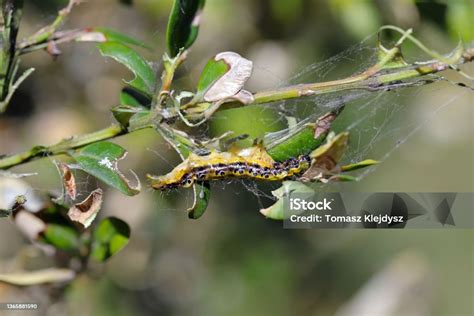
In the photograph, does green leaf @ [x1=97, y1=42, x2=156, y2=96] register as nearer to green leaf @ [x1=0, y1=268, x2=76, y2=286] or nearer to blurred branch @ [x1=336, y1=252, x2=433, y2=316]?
green leaf @ [x1=0, y1=268, x2=76, y2=286]

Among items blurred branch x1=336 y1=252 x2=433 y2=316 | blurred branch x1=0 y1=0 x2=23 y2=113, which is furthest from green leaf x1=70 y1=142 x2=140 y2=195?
blurred branch x1=336 y1=252 x2=433 y2=316

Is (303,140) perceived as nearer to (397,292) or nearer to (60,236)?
(60,236)

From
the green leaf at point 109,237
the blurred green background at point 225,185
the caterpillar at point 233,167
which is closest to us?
the caterpillar at point 233,167

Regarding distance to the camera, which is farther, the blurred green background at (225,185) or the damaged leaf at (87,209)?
the blurred green background at (225,185)

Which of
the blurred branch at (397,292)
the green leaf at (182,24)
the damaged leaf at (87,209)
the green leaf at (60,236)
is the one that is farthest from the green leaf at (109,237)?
the blurred branch at (397,292)

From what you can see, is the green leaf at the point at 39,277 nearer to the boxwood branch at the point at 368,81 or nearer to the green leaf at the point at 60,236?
the green leaf at the point at 60,236

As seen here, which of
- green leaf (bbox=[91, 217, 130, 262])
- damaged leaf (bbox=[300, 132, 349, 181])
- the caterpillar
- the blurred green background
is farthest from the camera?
the blurred green background

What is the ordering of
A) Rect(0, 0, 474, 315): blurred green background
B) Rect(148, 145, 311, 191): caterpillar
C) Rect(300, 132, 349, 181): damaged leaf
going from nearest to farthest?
1. Rect(300, 132, 349, 181): damaged leaf
2. Rect(148, 145, 311, 191): caterpillar
3. Rect(0, 0, 474, 315): blurred green background

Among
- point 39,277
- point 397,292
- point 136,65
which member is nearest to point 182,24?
point 136,65
